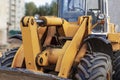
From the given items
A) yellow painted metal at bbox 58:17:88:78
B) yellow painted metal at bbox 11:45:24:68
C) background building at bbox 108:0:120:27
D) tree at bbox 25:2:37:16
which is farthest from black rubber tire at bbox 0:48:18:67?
tree at bbox 25:2:37:16

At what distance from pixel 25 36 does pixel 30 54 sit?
0.29 m

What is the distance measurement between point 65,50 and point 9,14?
2098cm

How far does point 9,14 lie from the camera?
27203mm

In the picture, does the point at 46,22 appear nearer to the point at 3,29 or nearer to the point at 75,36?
the point at 75,36

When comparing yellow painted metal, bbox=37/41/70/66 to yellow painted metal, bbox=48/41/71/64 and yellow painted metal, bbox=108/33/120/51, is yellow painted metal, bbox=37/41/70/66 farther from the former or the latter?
yellow painted metal, bbox=108/33/120/51

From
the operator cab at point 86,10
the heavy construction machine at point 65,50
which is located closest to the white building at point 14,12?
the operator cab at point 86,10

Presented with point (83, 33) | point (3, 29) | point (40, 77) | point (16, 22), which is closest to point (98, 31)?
point (83, 33)

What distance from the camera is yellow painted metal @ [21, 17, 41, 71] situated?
6.43 meters

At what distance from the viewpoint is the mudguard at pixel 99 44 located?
257 inches

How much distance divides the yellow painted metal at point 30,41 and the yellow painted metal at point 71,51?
0.46 metres

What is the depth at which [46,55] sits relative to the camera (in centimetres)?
670

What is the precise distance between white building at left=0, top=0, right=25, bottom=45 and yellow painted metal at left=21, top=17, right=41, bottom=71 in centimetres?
1424

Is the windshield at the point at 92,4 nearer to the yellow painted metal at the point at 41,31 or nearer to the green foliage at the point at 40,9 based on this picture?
the yellow painted metal at the point at 41,31

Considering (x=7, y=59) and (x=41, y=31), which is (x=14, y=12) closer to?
(x=7, y=59)
